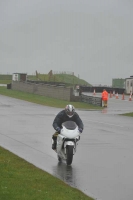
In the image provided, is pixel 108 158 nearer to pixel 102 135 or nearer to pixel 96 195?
pixel 96 195

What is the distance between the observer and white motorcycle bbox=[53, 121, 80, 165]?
13391 mm

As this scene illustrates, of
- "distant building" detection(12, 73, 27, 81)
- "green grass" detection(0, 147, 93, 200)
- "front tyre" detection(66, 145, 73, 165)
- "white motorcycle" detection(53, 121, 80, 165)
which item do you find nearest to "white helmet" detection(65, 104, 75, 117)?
"white motorcycle" detection(53, 121, 80, 165)

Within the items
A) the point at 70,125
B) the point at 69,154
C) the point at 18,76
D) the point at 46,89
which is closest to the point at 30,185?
the point at 69,154

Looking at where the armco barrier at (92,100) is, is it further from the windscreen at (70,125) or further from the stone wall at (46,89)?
the windscreen at (70,125)

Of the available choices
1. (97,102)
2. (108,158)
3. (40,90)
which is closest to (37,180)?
(108,158)

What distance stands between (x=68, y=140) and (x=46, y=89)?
42.3m

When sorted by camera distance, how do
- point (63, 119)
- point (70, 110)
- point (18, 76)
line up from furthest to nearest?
point (18, 76)
point (63, 119)
point (70, 110)

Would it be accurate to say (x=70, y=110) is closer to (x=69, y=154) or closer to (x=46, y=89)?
(x=69, y=154)

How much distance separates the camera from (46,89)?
55.6 m

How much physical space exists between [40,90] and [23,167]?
44971mm

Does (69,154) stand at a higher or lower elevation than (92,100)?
higher

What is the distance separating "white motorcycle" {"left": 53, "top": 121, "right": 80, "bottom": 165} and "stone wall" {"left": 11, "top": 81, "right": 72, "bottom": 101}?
115 ft

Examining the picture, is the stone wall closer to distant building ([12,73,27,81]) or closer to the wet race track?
distant building ([12,73,27,81])

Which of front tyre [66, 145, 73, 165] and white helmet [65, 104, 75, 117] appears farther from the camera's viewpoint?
white helmet [65, 104, 75, 117]
